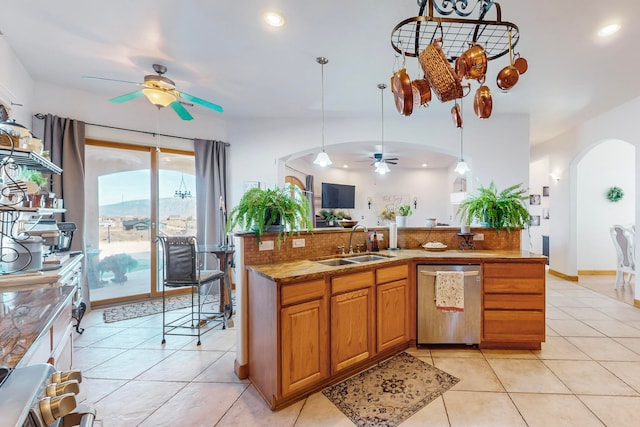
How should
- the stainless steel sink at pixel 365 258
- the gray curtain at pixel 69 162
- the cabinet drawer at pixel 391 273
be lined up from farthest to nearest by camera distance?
the gray curtain at pixel 69 162
the stainless steel sink at pixel 365 258
the cabinet drawer at pixel 391 273

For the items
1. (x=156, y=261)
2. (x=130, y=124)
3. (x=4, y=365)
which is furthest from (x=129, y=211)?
(x=4, y=365)

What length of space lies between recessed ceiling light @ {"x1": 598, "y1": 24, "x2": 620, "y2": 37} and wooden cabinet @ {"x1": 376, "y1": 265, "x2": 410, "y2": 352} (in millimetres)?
2719

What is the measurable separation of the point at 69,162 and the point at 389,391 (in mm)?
4573

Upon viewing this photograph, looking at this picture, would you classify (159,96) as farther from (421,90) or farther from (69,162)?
(421,90)

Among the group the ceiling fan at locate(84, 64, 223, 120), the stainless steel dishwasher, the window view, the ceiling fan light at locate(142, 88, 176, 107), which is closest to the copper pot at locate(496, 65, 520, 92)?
the stainless steel dishwasher

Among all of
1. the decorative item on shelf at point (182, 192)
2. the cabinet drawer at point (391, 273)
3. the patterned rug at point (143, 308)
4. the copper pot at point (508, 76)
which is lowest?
the patterned rug at point (143, 308)

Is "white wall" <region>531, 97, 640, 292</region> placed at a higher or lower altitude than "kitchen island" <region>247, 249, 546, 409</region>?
higher

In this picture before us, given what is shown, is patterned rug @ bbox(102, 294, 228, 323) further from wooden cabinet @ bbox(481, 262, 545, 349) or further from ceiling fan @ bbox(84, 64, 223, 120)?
wooden cabinet @ bbox(481, 262, 545, 349)

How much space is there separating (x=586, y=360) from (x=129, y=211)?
5757 mm

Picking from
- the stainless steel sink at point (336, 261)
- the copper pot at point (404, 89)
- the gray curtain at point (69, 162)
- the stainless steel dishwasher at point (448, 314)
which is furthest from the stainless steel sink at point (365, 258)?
the gray curtain at point (69, 162)

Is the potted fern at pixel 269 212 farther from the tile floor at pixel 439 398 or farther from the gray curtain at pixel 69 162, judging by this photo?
the gray curtain at pixel 69 162

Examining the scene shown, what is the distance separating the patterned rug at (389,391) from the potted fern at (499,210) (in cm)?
179

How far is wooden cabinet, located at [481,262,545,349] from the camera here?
2.70 meters

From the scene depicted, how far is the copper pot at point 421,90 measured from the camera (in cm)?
192
